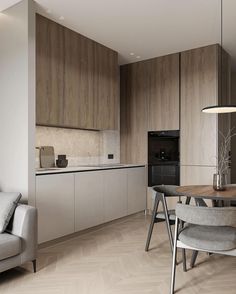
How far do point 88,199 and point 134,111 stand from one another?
2.14 metres

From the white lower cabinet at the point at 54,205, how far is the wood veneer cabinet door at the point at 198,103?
2.12m

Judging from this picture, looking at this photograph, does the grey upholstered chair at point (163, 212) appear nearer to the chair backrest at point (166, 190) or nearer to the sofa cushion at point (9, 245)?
the chair backrest at point (166, 190)

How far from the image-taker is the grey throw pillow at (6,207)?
8.46ft

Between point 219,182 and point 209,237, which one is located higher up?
point 219,182

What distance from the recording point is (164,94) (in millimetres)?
4922

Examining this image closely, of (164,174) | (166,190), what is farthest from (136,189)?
(166,190)

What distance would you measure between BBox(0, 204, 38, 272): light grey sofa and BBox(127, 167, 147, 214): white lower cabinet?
2273 millimetres

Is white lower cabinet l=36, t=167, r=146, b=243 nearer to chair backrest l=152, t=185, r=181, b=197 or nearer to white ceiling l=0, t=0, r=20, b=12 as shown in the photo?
chair backrest l=152, t=185, r=181, b=197

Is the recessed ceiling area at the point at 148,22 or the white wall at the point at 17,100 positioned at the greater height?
the recessed ceiling area at the point at 148,22

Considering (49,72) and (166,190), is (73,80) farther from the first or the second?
(166,190)

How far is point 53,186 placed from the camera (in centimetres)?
332

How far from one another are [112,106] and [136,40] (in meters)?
1.10

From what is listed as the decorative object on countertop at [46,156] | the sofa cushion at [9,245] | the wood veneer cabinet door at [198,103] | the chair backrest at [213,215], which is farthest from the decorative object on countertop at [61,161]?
the chair backrest at [213,215]

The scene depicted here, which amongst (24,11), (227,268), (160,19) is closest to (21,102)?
(24,11)
